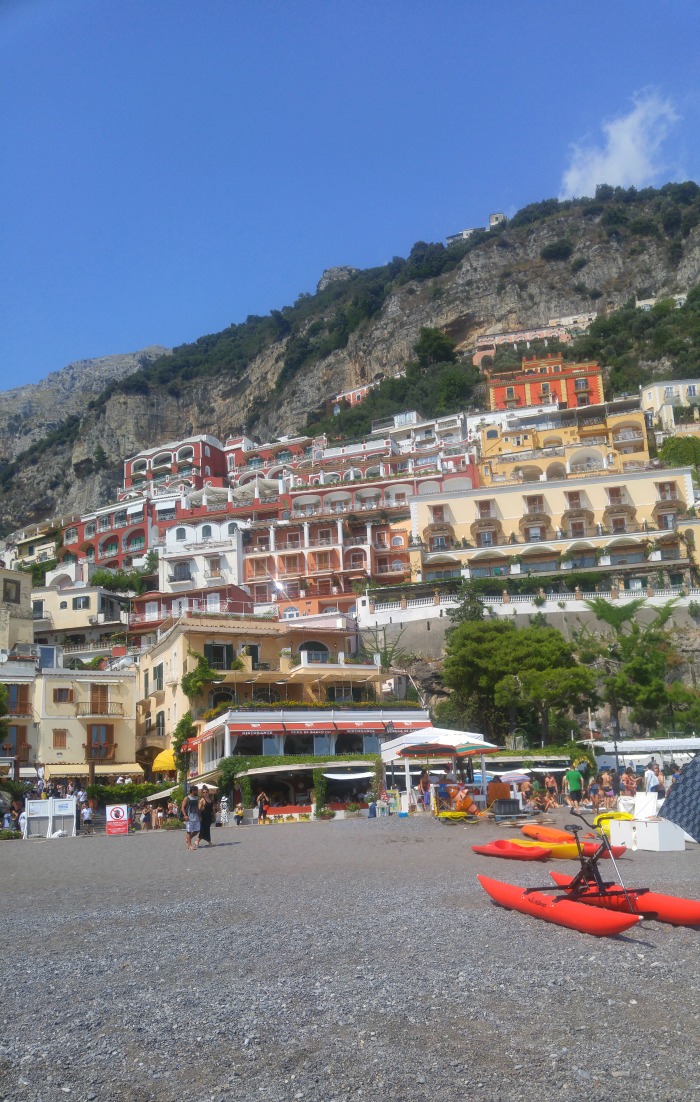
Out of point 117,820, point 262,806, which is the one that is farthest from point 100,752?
point 117,820

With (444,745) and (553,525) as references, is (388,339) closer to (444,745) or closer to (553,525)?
(553,525)

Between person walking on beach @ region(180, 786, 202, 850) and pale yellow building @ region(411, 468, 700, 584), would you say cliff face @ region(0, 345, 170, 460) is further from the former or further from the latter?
person walking on beach @ region(180, 786, 202, 850)

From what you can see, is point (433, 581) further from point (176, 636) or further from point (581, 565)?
point (176, 636)

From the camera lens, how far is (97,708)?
38.8 m

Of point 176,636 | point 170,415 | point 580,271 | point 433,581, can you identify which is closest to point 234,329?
point 170,415

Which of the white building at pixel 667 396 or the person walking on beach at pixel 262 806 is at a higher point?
the white building at pixel 667 396

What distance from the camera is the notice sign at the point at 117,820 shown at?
82.9ft

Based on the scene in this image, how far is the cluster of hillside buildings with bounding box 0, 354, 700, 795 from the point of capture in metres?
36.9

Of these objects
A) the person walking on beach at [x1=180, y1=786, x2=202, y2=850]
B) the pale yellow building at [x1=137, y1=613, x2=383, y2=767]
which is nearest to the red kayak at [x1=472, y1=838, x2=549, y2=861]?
the person walking on beach at [x1=180, y1=786, x2=202, y2=850]

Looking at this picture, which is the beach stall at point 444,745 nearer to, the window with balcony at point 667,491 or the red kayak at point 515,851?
the red kayak at point 515,851

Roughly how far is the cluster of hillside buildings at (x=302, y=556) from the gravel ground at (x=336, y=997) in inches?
783

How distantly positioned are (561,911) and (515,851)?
5324mm

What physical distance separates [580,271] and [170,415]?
177 feet

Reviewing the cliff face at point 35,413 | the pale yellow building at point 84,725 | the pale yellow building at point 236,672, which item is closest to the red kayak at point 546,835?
the pale yellow building at point 236,672
